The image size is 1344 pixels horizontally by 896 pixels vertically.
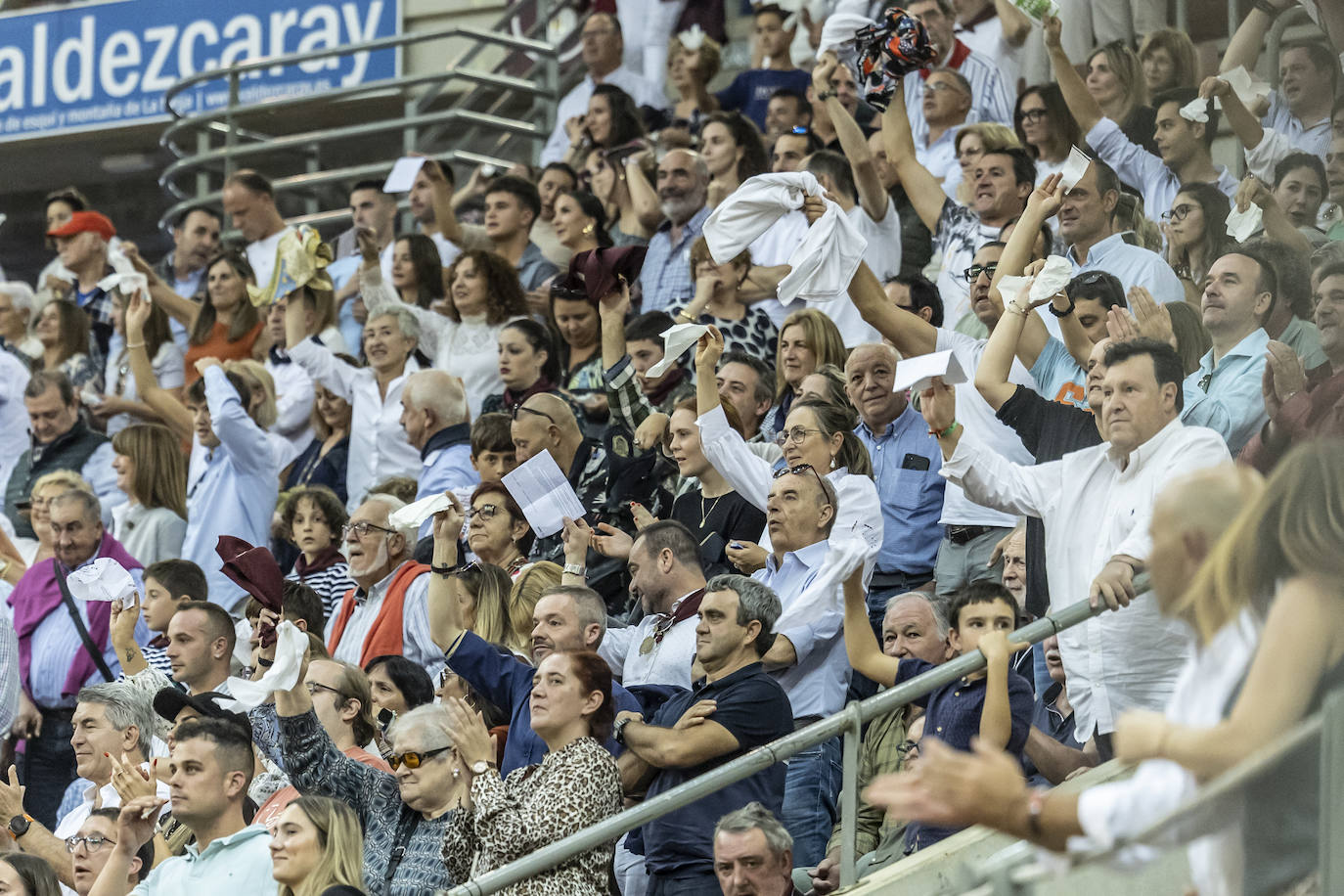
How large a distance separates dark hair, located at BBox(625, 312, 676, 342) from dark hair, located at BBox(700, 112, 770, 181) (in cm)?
188

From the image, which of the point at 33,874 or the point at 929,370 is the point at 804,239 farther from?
the point at 33,874

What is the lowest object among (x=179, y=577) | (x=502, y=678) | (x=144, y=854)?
(x=144, y=854)

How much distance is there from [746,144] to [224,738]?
492 centimetres

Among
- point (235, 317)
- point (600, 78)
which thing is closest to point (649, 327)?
point (235, 317)

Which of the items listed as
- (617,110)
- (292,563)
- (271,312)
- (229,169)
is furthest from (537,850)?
(229,169)

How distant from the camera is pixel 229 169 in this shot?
507 inches

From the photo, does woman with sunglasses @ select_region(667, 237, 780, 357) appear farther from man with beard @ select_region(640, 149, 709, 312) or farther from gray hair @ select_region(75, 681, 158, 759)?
gray hair @ select_region(75, 681, 158, 759)

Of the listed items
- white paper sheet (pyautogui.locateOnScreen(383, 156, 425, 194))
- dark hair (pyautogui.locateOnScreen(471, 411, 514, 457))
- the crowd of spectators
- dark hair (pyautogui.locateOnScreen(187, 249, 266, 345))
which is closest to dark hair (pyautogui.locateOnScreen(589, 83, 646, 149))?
the crowd of spectators

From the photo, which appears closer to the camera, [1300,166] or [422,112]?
[1300,166]

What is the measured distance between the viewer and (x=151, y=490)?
918cm

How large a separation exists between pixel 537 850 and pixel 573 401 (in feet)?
11.0

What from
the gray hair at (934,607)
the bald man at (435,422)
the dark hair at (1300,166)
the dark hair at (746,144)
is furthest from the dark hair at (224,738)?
the dark hair at (746,144)

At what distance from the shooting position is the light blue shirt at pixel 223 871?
554 centimetres

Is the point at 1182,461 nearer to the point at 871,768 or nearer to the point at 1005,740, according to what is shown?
the point at 1005,740
